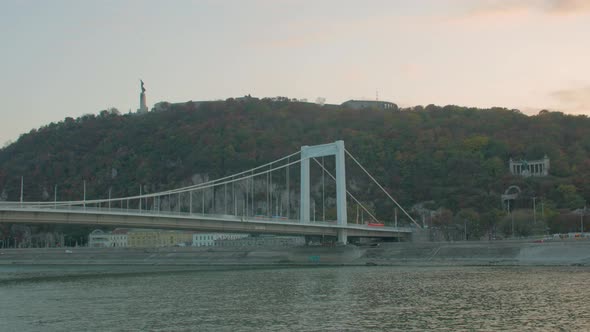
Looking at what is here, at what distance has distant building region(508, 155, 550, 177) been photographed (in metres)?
96.6

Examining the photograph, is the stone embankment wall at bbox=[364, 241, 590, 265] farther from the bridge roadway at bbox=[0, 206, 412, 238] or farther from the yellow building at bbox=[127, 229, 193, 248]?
the yellow building at bbox=[127, 229, 193, 248]

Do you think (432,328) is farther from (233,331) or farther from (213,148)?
(213,148)

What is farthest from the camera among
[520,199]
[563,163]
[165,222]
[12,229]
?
[12,229]

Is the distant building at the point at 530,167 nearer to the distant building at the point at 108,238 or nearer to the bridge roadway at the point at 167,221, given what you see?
the bridge roadway at the point at 167,221

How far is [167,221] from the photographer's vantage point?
5331 cm

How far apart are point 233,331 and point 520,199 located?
234 ft

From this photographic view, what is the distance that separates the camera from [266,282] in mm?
43094

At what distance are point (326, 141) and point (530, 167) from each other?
3094 cm

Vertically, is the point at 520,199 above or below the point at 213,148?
below

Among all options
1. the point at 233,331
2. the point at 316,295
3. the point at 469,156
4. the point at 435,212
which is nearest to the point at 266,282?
the point at 316,295

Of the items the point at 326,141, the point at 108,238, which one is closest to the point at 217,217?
the point at 326,141

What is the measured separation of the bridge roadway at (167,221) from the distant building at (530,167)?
36666mm

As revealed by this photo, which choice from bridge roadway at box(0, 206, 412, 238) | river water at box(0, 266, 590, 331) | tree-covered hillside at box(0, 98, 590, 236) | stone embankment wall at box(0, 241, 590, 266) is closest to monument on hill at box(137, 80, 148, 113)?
tree-covered hillside at box(0, 98, 590, 236)

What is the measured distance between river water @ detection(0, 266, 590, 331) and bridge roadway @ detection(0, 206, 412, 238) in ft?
13.9
